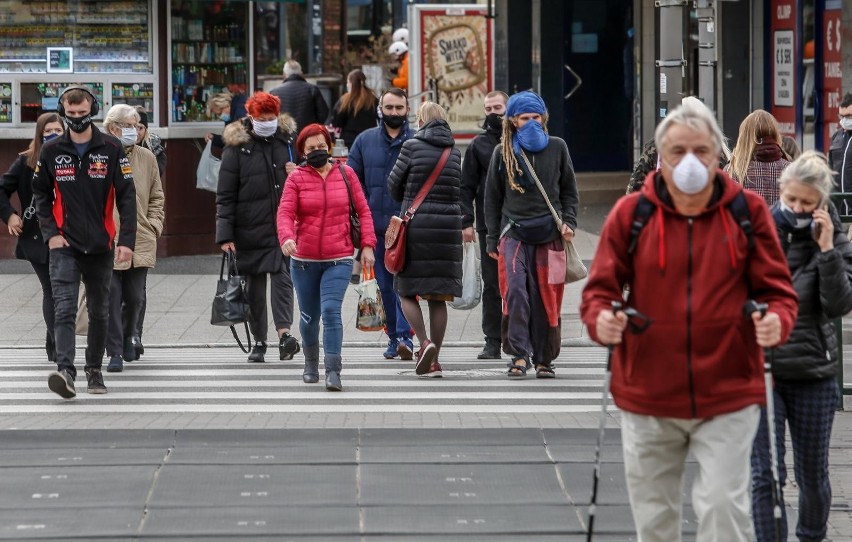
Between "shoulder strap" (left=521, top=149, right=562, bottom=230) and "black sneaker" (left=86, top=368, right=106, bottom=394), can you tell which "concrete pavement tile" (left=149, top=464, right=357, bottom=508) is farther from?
"shoulder strap" (left=521, top=149, right=562, bottom=230)

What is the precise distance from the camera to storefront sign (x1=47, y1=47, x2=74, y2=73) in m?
17.0

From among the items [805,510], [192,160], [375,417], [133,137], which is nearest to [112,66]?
[192,160]

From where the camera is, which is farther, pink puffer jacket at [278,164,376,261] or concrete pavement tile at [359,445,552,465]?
pink puffer jacket at [278,164,376,261]

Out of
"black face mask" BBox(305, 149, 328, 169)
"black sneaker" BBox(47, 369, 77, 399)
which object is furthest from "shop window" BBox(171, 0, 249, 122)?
"black sneaker" BBox(47, 369, 77, 399)

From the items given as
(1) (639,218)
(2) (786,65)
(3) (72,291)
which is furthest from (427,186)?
(2) (786,65)

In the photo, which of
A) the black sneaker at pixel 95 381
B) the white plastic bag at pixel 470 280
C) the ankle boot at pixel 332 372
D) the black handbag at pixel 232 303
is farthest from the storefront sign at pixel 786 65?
the black sneaker at pixel 95 381

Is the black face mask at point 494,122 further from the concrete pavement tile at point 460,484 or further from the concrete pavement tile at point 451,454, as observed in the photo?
the concrete pavement tile at point 460,484

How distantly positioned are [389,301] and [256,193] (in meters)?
1.19

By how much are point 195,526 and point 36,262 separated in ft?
14.8

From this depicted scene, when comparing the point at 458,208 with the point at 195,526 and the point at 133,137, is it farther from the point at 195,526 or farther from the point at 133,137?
the point at 195,526

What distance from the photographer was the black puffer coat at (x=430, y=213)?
34.7 feet

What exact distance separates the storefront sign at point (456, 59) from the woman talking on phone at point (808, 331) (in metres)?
12.9

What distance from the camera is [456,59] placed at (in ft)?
61.4

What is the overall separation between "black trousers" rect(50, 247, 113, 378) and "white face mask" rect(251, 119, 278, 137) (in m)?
1.78
